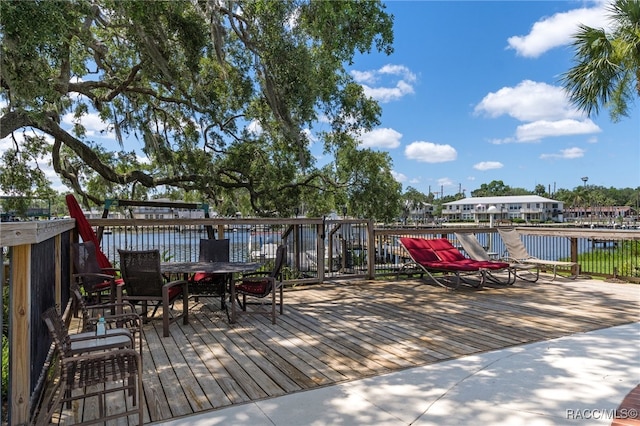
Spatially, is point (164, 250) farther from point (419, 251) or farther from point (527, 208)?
point (527, 208)

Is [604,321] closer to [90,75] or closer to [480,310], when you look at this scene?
[480,310]

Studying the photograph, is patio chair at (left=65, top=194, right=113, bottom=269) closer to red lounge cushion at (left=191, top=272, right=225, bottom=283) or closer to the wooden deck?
red lounge cushion at (left=191, top=272, right=225, bottom=283)

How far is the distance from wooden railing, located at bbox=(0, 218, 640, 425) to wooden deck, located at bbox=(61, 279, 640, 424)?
1.91ft

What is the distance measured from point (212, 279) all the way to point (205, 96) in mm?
5552

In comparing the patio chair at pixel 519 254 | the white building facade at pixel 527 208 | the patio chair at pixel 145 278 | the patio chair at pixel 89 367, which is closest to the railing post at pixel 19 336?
the patio chair at pixel 89 367

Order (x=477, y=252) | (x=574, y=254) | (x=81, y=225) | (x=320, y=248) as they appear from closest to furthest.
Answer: (x=81, y=225) < (x=320, y=248) < (x=477, y=252) < (x=574, y=254)

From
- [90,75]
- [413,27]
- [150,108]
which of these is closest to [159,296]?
[150,108]

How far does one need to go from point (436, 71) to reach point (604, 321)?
63.6 feet

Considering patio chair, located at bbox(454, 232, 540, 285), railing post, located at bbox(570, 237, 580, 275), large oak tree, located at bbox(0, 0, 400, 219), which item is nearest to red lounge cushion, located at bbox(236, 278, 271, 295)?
large oak tree, located at bbox(0, 0, 400, 219)

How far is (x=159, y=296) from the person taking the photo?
4234 millimetres

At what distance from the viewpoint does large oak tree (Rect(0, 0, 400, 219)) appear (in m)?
6.18

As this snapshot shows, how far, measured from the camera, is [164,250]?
291 inches

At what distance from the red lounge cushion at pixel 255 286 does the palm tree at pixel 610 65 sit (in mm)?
7695

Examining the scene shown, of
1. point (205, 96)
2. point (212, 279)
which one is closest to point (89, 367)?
point (212, 279)
